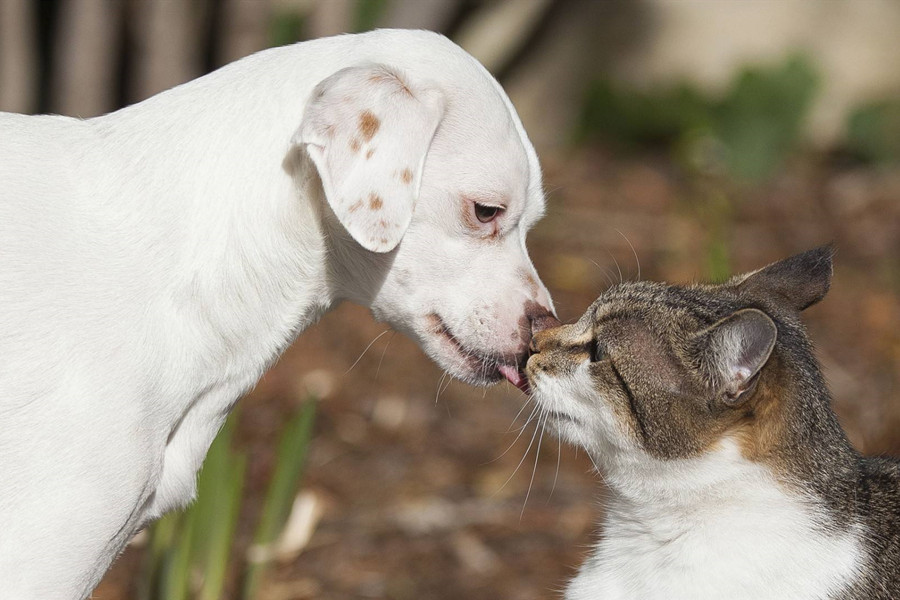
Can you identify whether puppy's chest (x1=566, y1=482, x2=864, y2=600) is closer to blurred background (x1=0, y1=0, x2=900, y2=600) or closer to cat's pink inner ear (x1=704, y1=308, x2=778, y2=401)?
cat's pink inner ear (x1=704, y1=308, x2=778, y2=401)

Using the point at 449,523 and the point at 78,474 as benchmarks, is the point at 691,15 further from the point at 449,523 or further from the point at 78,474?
the point at 78,474

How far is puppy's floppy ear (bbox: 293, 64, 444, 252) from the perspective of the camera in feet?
8.79

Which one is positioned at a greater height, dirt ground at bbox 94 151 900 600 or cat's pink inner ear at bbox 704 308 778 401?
cat's pink inner ear at bbox 704 308 778 401

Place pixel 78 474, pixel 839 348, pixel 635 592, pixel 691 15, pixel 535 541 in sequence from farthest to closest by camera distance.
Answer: pixel 691 15
pixel 839 348
pixel 535 541
pixel 635 592
pixel 78 474

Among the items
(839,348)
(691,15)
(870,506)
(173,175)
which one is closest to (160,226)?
(173,175)

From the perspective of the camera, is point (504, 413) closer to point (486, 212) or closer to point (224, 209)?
point (486, 212)

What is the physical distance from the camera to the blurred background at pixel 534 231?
176 inches

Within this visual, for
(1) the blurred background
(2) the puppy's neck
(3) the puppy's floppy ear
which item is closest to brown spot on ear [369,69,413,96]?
(3) the puppy's floppy ear

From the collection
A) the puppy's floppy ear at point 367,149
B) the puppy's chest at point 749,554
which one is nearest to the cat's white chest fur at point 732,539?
the puppy's chest at point 749,554

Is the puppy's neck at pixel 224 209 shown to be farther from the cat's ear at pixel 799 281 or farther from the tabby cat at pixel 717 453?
the cat's ear at pixel 799 281

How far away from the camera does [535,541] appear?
4.78m

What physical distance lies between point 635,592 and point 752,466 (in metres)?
0.50

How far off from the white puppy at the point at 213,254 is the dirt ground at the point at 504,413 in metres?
0.98

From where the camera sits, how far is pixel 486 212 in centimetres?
297
